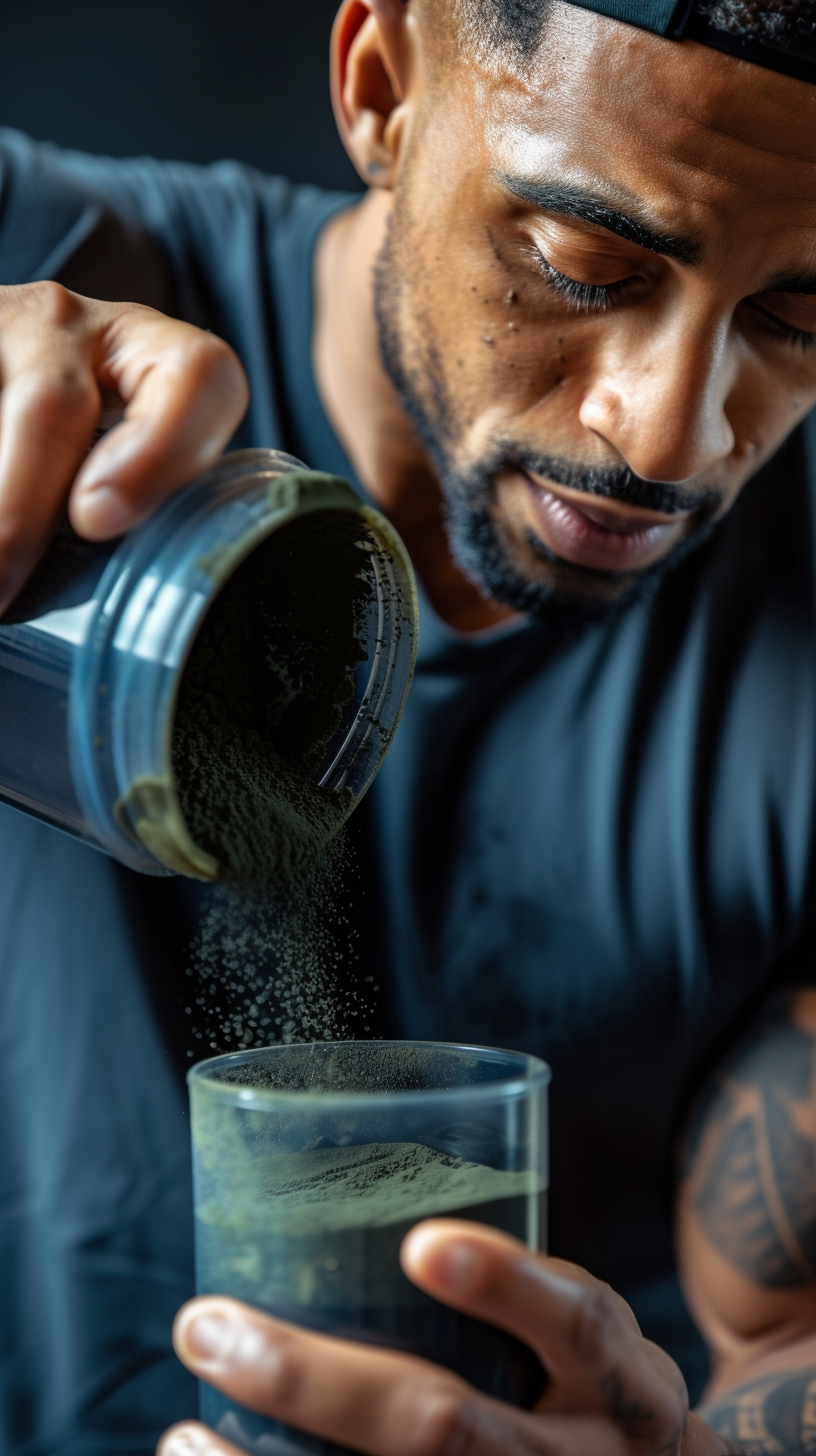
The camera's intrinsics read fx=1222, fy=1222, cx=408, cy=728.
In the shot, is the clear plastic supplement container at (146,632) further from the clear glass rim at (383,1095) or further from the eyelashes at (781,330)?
the eyelashes at (781,330)

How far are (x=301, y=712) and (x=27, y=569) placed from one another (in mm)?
207

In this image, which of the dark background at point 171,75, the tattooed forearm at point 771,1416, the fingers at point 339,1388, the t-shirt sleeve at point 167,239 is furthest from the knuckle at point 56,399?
the dark background at point 171,75

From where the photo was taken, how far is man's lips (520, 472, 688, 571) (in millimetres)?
1060

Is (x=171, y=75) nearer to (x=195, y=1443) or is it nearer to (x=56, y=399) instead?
(x=56, y=399)

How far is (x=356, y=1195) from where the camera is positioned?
1.95 feet

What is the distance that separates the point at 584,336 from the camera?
95cm

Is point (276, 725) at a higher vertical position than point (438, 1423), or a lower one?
higher

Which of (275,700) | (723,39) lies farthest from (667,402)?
(275,700)

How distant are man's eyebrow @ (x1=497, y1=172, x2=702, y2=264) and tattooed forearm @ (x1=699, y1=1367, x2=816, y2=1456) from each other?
2.90ft

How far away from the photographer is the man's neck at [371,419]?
1.32m

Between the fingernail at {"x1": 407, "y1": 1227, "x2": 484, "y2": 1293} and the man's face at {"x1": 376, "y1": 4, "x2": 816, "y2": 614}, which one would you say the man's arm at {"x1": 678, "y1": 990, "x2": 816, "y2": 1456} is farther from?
the fingernail at {"x1": 407, "y1": 1227, "x2": 484, "y2": 1293}

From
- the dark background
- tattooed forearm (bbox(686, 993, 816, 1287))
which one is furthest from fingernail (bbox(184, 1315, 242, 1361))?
the dark background

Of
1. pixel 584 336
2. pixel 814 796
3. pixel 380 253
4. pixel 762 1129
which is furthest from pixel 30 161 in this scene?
pixel 762 1129

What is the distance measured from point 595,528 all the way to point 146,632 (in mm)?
613
